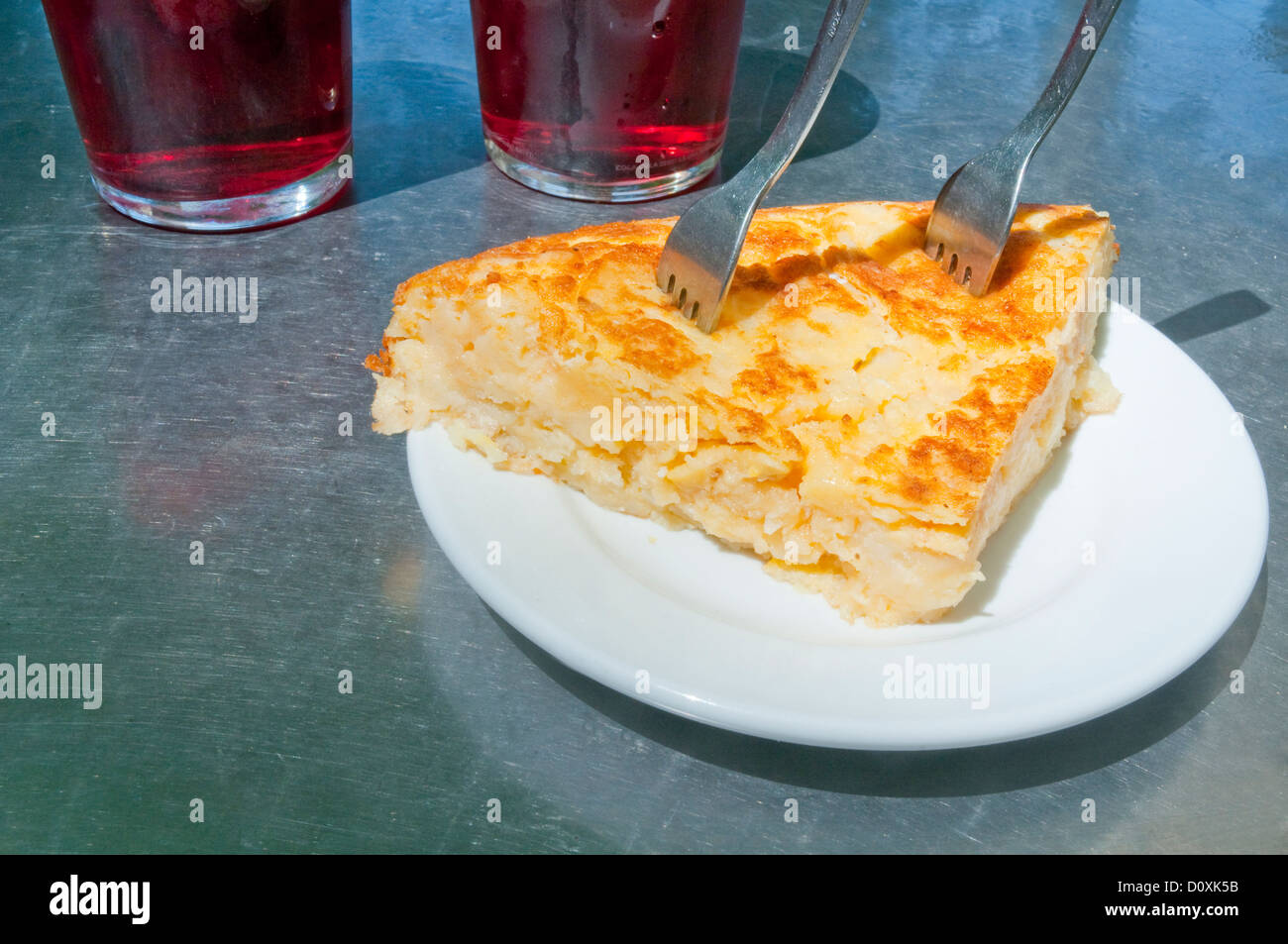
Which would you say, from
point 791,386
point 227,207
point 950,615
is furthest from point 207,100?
point 950,615

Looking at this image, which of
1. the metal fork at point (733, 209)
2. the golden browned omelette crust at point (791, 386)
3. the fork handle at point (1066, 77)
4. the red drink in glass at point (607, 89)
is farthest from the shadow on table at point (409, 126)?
the fork handle at point (1066, 77)

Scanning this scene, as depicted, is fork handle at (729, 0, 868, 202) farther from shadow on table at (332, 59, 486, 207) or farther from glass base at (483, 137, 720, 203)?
shadow on table at (332, 59, 486, 207)

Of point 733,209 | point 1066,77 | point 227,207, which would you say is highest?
point 1066,77

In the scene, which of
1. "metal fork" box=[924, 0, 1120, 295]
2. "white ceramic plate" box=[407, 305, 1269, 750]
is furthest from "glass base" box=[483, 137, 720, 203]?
"white ceramic plate" box=[407, 305, 1269, 750]

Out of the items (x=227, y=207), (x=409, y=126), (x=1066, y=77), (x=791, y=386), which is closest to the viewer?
(x=791, y=386)

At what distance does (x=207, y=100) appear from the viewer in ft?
5.28

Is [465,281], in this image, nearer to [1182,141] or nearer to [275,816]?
[275,816]

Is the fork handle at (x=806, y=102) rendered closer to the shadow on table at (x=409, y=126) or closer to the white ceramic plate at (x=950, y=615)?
the white ceramic plate at (x=950, y=615)

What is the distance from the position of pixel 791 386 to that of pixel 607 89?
67cm

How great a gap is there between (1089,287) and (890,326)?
32 centimetres

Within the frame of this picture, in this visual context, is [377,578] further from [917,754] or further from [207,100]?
[207,100]

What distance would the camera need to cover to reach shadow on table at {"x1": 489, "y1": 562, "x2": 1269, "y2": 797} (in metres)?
1.12

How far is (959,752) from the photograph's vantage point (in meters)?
1.14

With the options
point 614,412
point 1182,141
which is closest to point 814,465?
point 614,412
